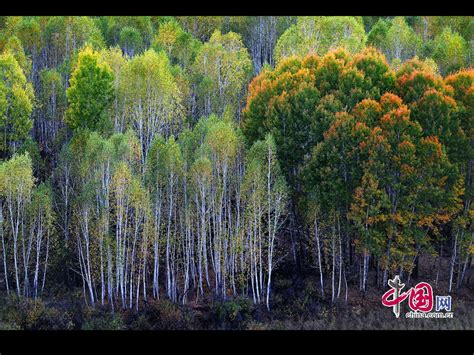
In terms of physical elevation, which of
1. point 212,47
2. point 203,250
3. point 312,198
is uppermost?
point 212,47

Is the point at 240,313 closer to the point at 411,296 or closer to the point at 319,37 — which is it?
the point at 411,296

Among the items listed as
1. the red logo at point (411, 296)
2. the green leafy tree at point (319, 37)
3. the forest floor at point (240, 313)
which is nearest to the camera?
the red logo at point (411, 296)

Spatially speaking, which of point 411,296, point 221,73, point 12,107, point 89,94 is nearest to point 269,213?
point 411,296

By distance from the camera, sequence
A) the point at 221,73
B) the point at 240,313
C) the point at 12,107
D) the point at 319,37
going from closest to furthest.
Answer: the point at 240,313
the point at 12,107
the point at 221,73
the point at 319,37

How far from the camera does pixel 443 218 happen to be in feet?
115

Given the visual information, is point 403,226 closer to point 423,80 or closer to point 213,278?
point 423,80

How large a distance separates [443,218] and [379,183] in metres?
3.73

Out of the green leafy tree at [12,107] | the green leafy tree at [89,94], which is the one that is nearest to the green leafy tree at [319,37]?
the green leafy tree at [89,94]

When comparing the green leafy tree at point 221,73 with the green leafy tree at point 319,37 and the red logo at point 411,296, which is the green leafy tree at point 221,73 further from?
the red logo at point 411,296

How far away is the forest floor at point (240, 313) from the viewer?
33.7 m

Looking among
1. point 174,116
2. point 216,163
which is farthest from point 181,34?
point 216,163

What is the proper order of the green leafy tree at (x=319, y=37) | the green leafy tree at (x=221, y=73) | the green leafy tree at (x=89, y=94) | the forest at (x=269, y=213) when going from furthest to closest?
the green leafy tree at (x=319, y=37), the green leafy tree at (x=221, y=73), the green leafy tree at (x=89, y=94), the forest at (x=269, y=213)

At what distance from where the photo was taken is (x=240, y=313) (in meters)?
35.0

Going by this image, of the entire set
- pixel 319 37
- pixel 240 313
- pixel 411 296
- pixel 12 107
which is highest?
pixel 319 37
